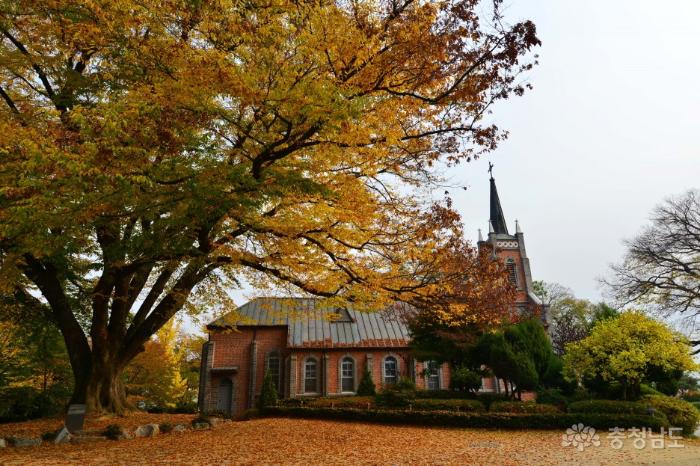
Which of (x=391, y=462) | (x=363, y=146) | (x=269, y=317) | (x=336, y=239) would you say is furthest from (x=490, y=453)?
(x=269, y=317)

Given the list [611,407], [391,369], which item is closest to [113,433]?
[611,407]

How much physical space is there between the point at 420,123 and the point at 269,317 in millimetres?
21060

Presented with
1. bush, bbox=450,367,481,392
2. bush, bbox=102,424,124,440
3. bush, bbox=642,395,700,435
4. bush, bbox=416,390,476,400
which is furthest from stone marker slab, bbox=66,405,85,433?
bush, bbox=642,395,700,435

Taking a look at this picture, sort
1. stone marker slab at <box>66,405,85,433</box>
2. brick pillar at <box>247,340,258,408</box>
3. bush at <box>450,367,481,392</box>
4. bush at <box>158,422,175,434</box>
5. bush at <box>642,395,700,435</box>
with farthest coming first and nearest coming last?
brick pillar at <box>247,340,258,408</box>, bush at <box>450,367,481,392</box>, bush at <box>642,395,700,435</box>, bush at <box>158,422,175,434</box>, stone marker slab at <box>66,405,85,433</box>

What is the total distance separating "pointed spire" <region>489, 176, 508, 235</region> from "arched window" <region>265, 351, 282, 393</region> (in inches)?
988

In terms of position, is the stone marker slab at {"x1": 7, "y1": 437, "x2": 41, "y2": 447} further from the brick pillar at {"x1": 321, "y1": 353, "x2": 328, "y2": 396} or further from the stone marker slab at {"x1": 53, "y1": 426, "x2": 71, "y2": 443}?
the brick pillar at {"x1": 321, "y1": 353, "x2": 328, "y2": 396}

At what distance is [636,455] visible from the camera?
884 centimetres

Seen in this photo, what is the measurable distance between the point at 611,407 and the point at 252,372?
19.1m

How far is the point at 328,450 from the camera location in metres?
8.63

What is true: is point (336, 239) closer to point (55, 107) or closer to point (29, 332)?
point (55, 107)

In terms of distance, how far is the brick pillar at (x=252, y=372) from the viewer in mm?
24688

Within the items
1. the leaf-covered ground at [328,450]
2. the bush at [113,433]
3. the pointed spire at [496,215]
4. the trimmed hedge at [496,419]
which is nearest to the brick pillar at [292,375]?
the trimmed hedge at [496,419]

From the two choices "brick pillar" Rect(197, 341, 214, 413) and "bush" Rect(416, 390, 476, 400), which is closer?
"bush" Rect(416, 390, 476, 400)

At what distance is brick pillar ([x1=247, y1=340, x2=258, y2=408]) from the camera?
2469 cm
